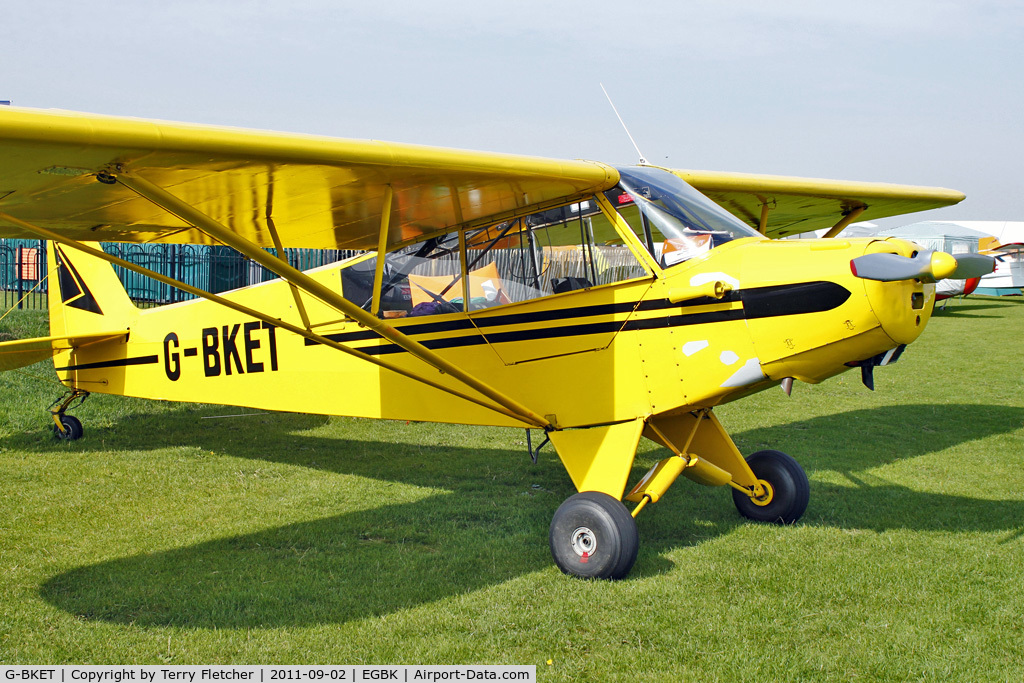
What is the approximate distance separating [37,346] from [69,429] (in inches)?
54.3

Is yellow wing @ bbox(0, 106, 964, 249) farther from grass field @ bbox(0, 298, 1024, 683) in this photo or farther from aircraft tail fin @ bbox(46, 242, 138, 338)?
aircraft tail fin @ bbox(46, 242, 138, 338)

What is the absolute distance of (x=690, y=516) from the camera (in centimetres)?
584

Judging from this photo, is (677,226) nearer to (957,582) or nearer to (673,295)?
(673,295)

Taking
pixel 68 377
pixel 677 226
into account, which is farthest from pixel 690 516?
pixel 68 377

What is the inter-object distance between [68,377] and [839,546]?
24.7 ft

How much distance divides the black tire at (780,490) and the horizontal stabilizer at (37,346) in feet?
20.4

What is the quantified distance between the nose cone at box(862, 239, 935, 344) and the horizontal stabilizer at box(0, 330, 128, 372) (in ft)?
22.4

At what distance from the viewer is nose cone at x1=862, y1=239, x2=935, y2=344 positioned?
4160 mm

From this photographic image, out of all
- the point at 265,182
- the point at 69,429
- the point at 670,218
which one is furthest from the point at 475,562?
the point at 69,429

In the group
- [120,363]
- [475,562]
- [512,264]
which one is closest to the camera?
[475,562]

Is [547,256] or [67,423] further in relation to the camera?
[67,423]

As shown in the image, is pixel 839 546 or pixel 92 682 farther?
pixel 839 546

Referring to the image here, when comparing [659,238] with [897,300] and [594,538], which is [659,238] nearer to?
[897,300]

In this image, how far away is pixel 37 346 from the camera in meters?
7.17
